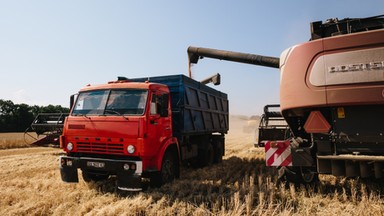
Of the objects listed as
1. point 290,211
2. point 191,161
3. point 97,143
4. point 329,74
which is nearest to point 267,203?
point 290,211

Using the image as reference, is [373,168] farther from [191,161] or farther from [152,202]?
[191,161]

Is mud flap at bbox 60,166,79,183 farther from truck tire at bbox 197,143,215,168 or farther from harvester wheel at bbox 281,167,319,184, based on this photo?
truck tire at bbox 197,143,215,168

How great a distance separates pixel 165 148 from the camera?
6.57m

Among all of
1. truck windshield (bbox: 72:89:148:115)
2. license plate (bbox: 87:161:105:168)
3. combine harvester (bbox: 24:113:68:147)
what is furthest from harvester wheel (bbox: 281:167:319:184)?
combine harvester (bbox: 24:113:68:147)

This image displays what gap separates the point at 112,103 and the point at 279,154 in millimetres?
3686

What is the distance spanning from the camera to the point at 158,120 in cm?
651

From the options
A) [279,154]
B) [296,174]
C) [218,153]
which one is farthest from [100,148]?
[218,153]

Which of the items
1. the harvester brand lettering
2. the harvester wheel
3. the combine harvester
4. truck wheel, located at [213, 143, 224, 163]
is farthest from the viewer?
the combine harvester

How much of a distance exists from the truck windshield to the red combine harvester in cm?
300

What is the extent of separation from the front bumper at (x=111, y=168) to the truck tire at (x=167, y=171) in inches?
19.0

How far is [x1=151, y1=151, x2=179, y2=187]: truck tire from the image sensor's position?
6.28 m

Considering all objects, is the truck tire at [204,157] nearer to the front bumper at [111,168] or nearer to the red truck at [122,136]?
the red truck at [122,136]

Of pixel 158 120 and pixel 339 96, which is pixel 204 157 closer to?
pixel 158 120

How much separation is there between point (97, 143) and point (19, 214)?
6.29 feet
